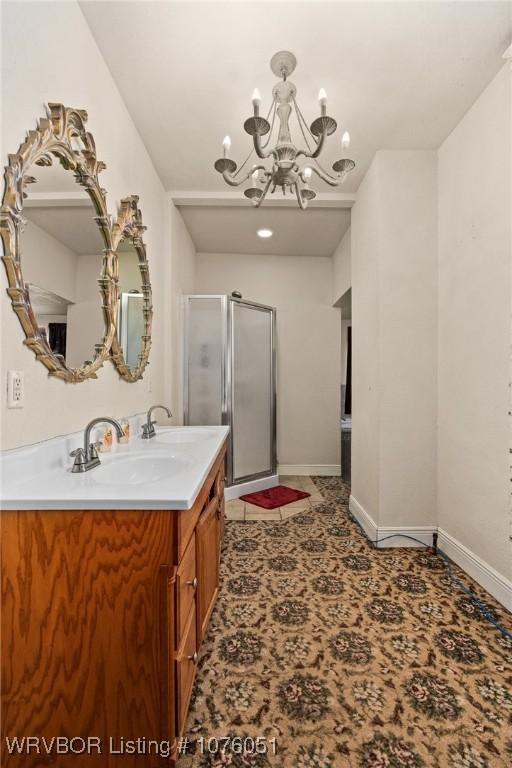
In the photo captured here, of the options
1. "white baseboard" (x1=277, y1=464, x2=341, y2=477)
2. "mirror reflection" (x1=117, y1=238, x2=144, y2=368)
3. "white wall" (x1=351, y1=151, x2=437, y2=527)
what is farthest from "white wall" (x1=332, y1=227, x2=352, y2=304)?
"mirror reflection" (x1=117, y1=238, x2=144, y2=368)

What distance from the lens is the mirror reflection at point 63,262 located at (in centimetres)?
116

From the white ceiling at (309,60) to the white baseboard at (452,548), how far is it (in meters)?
2.64

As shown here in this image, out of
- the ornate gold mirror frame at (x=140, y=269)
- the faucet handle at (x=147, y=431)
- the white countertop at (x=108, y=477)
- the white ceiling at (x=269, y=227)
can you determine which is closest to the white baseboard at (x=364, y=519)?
the white countertop at (x=108, y=477)

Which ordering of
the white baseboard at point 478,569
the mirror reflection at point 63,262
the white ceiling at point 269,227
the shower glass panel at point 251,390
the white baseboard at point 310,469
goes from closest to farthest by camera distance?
the mirror reflection at point 63,262, the white baseboard at point 478,569, the white ceiling at point 269,227, the shower glass panel at point 251,390, the white baseboard at point 310,469

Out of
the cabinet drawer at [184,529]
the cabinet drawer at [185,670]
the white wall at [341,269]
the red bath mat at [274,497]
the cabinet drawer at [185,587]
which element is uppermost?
the white wall at [341,269]

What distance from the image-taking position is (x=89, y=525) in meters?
0.88

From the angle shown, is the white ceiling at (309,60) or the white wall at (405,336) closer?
the white ceiling at (309,60)

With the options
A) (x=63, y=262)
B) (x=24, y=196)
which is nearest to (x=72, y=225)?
(x=63, y=262)

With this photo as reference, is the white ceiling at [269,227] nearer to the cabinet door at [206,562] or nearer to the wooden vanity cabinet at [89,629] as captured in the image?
the cabinet door at [206,562]

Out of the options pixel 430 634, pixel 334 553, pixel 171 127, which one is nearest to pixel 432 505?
pixel 334 553

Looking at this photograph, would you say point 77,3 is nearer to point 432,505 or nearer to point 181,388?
point 181,388

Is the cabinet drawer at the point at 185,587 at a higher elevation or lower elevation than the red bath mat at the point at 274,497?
higher

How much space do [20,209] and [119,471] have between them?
956 mm

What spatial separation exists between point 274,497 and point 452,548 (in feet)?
5.28
